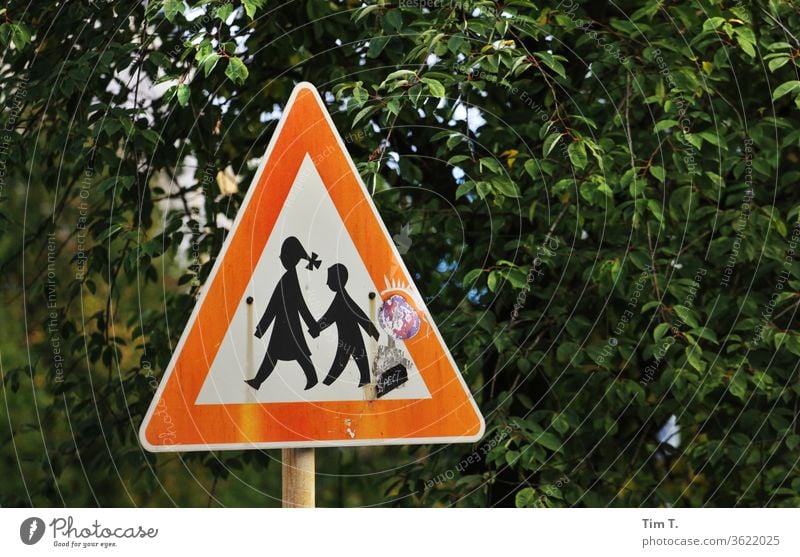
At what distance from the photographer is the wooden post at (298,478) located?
8.06ft

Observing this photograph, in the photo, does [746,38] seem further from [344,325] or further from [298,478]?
[298,478]

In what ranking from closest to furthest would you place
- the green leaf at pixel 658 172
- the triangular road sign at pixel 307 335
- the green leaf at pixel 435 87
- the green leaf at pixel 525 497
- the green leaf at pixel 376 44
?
the triangular road sign at pixel 307 335 → the green leaf at pixel 435 87 → the green leaf at pixel 376 44 → the green leaf at pixel 658 172 → the green leaf at pixel 525 497

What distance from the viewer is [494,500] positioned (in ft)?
11.7

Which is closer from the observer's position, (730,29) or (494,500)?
(730,29)

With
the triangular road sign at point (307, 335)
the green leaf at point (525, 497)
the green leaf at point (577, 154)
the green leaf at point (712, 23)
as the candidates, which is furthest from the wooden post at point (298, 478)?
the green leaf at point (712, 23)

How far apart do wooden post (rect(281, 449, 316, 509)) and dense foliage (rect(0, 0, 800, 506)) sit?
90cm

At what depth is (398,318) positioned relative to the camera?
2.43m

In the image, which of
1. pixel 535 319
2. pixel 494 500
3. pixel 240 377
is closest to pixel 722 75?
pixel 535 319

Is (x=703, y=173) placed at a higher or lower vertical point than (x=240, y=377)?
lower

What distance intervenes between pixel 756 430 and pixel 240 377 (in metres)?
2.07

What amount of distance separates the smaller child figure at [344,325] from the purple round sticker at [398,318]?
0.03 meters

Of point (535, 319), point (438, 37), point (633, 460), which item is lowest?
point (633, 460)

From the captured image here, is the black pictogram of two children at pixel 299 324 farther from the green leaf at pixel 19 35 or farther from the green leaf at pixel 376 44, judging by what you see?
the green leaf at pixel 19 35
